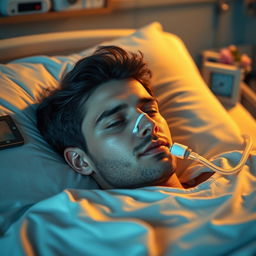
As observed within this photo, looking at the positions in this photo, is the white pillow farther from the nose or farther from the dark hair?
the nose

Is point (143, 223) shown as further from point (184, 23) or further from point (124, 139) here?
point (184, 23)

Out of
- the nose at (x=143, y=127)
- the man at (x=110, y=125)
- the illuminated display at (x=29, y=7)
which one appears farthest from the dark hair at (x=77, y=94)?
the illuminated display at (x=29, y=7)

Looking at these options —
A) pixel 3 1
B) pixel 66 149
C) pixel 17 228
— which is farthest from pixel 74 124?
pixel 3 1

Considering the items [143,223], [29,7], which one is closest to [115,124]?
[143,223]

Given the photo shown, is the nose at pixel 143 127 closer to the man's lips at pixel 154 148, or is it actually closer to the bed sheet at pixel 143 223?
the man's lips at pixel 154 148

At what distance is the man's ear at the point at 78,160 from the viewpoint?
1.14m

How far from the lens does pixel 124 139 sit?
1063 millimetres

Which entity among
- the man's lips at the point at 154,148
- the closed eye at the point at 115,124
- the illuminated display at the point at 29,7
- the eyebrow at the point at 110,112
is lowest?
the man's lips at the point at 154,148

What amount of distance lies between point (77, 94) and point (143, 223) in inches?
16.8

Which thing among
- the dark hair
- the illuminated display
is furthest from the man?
the illuminated display

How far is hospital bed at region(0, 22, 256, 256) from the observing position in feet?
2.90

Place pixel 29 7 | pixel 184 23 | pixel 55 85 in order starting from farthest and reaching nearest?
pixel 184 23 → pixel 29 7 → pixel 55 85

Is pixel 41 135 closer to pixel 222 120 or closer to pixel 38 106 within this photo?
pixel 38 106

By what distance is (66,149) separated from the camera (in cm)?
115
